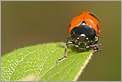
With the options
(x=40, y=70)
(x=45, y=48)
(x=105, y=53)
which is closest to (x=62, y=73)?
(x=40, y=70)

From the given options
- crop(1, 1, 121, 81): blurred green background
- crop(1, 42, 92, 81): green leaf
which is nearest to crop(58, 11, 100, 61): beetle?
crop(1, 42, 92, 81): green leaf

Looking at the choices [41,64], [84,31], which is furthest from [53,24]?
[41,64]

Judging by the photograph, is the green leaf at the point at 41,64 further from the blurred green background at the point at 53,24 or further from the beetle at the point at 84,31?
the blurred green background at the point at 53,24

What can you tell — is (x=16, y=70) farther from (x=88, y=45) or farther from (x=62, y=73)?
(x=88, y=45)

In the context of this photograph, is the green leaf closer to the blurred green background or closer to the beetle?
the beetle

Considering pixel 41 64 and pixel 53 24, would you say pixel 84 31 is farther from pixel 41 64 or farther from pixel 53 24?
pixel 53 24
